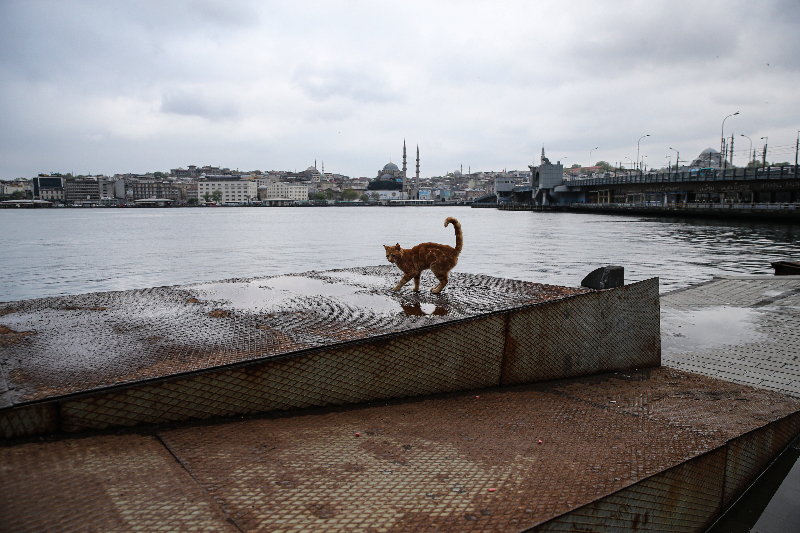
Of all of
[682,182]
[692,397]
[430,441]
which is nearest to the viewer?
[430,441]

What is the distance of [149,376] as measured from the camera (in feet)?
9.21

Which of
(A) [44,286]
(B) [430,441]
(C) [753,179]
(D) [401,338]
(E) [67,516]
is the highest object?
(C) [753,179]

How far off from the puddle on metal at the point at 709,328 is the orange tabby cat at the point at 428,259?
127 inches

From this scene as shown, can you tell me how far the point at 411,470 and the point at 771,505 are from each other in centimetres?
287

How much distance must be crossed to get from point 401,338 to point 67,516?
2145 millimetres

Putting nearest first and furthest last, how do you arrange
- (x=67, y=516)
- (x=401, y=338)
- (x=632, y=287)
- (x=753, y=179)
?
(x=67, y=516), (x=401, y=338), (x=632, y=287), (x=753, y=179)

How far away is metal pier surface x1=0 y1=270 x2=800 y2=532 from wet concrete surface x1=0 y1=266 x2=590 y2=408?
6cm

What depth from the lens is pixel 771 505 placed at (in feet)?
12.0

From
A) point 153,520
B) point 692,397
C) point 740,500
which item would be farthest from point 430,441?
point 692,397

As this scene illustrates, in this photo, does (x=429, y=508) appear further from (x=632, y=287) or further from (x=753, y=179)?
(x=753, y=179)

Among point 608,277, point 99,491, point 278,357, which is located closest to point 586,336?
point 608,277

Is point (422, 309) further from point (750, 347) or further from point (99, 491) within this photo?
point (750, 347)

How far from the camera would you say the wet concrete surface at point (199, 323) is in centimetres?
293

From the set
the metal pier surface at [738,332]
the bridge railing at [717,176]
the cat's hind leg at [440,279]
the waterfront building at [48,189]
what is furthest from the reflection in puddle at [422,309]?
the waterfront building at [48,189]
